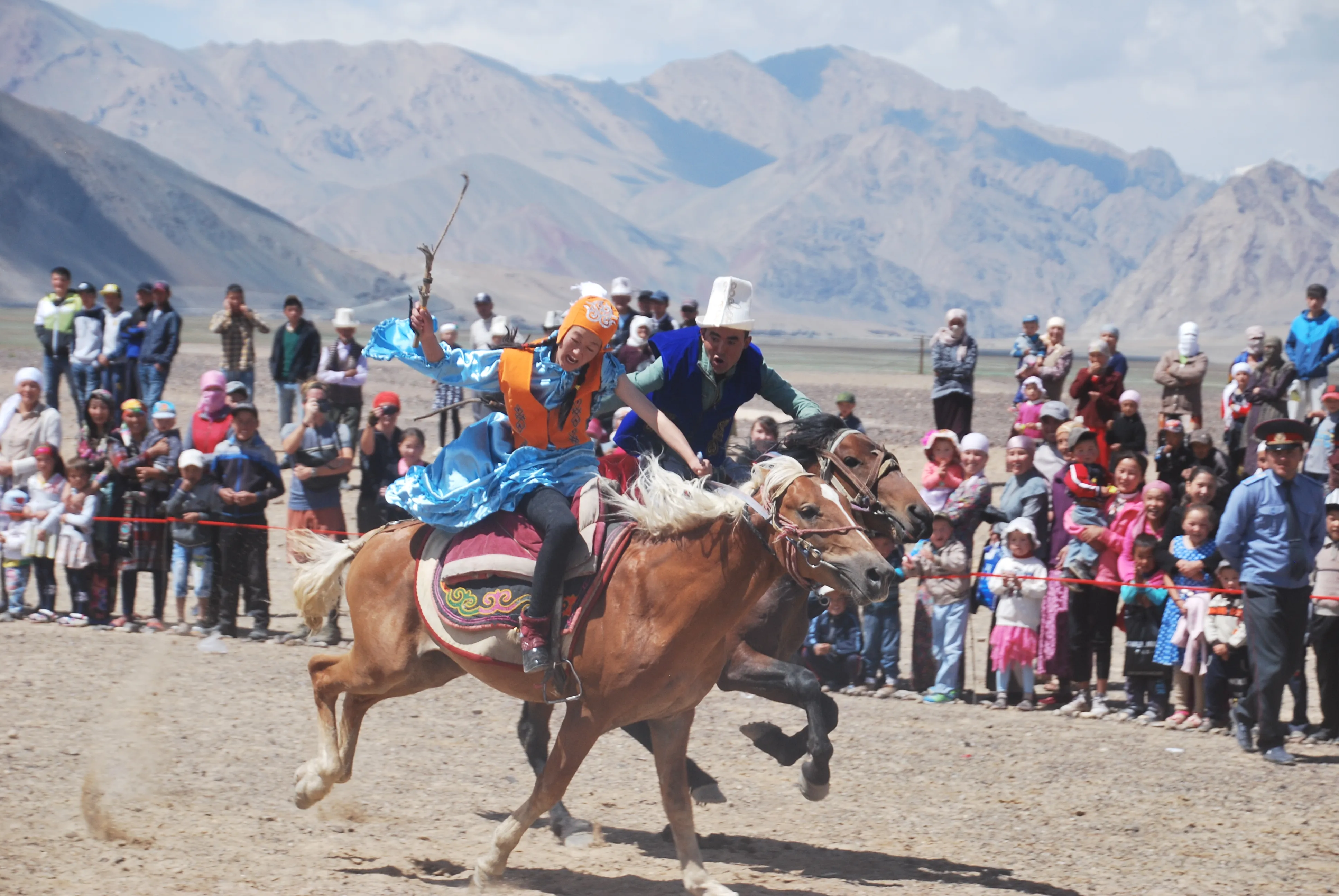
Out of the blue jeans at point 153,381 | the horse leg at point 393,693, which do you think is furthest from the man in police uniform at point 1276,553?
the blue jeans at point 153,381

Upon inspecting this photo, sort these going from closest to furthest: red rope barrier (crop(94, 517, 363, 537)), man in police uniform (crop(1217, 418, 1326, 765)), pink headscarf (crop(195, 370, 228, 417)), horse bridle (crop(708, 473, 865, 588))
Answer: horse bridle (crop(708, 473, 865, 588))
man in police uniform (crop(1217, 418, 1326, 765))
red rope barrier (crop(94, 517, 363, 537))
pink headscarf (crop(195, 370, 228, 417))

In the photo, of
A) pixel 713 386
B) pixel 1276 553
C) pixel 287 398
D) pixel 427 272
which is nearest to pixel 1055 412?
pixel 1276 553

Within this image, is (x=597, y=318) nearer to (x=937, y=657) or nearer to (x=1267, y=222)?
(x=937, y=657)

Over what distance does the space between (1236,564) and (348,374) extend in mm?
9795

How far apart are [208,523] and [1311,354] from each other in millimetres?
10357

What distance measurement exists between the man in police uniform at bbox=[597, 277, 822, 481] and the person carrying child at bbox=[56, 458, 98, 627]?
20.4ft

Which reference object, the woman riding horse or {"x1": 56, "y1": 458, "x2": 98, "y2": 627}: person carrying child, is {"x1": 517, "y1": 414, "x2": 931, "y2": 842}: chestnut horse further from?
{"x1": 56, "y1": 458, "x2": 98, "y2": 627}: person carrying child

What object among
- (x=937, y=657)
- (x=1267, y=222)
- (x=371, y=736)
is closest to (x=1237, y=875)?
(x=937, y=657)

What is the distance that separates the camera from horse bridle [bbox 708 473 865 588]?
5.60 metres

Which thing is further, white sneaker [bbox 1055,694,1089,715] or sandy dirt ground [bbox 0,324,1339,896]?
white sneaker [bbox 1055,694,1089,715]

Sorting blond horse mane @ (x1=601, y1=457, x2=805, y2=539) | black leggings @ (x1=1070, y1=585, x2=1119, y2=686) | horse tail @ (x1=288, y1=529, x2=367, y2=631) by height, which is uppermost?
blond horse mane @ (x1=601, y1=457, x2=805, y2=539)

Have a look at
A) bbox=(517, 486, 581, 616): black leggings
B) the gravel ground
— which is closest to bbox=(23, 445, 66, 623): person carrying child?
the gravel ground

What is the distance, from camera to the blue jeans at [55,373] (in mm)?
16172

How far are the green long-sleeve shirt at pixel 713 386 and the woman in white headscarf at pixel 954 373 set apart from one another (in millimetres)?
8041
